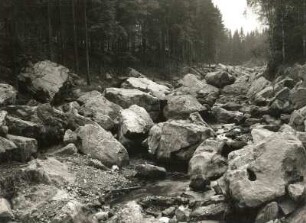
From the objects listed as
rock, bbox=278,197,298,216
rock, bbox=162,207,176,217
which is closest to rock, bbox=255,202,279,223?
rock, bbox=278,197,298,216

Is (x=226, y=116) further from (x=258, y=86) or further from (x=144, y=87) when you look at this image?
(x=258, y=86)

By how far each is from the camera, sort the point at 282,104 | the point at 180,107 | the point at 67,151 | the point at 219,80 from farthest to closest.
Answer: the point at 219,80 < the point at 180,107 < the point at 282,104 < the point at 67,151

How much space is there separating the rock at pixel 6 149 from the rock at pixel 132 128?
7.03 m

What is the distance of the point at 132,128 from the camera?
23.9 m

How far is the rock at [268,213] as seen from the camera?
11.7m

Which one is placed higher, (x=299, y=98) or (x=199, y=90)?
(x=299, y=98)

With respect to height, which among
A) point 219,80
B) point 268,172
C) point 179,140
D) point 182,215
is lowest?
point 182,215

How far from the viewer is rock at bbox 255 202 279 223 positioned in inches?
460

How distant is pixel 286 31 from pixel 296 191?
31.7 meters

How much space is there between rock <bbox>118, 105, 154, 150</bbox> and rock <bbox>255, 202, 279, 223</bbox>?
12.4 m

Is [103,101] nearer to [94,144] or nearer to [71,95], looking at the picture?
[71,95]

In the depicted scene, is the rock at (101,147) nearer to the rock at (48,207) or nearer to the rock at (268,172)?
the rock at (48,207)

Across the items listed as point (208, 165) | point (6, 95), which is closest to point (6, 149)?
point (6, 95)

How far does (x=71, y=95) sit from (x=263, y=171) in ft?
67.3
